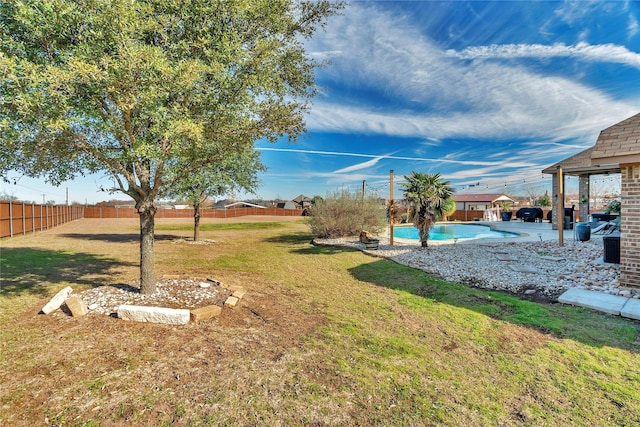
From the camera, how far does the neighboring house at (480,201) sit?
4306cm

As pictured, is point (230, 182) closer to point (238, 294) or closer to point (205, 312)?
point (238, 294)

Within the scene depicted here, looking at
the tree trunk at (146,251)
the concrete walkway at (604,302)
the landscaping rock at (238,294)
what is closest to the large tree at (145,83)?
the tree trunk at (146,251)

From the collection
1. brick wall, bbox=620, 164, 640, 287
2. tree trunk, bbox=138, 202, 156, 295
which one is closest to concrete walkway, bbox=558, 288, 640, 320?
brick wall, bbox=620, 164, 640, 287

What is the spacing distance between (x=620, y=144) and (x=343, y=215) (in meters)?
9.42

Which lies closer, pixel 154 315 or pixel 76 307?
pixel 154 315

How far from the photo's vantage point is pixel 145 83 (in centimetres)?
314

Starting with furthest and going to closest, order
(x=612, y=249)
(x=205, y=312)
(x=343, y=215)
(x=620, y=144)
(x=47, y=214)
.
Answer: (x=47, y=214)
(x=343, y=215)
(x=612, y=249)
(x=620, y=144)
(x=205, y=312)

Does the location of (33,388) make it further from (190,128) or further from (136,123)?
(136,123)

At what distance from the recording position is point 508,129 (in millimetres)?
20641

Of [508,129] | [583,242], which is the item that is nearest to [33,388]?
[583,242]

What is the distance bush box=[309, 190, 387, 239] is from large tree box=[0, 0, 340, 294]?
831cm

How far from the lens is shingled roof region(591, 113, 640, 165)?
494cm

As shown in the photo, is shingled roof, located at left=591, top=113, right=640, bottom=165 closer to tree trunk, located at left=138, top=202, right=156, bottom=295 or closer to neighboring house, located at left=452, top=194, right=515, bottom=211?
tree trunk, located at left=138, top=202, right=156, bottom=295

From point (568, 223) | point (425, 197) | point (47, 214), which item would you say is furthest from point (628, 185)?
point (47, 214)
